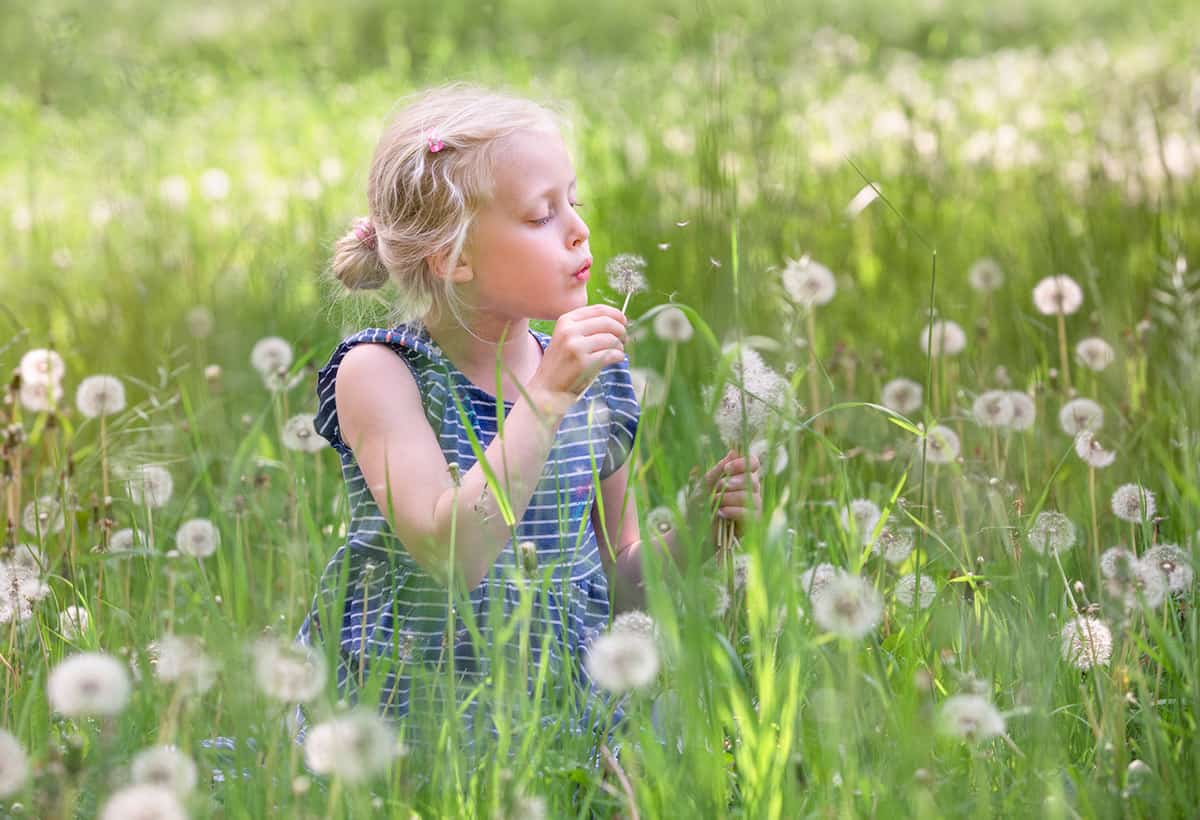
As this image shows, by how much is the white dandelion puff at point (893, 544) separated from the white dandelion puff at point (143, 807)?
1043mm

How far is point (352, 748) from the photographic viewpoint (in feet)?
4.03

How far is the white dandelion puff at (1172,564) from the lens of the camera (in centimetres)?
175

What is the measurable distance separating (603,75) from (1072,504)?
21.9ft

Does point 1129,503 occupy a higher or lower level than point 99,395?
lower

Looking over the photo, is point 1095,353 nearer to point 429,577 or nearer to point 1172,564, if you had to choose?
point 1172,564

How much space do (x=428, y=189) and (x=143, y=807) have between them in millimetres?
1102

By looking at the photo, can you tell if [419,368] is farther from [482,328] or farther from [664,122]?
[664,122]

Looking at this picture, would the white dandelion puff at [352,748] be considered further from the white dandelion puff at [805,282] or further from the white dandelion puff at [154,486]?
the white dandelion puff at [805,282]

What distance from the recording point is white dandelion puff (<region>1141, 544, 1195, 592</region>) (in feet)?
5.75

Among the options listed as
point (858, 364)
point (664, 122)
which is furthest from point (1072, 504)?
point (664, 122)

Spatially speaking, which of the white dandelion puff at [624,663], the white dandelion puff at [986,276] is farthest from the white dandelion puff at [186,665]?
the white dandelion puff at [986,276]

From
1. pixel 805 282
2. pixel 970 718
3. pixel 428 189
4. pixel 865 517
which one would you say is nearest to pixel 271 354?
pixel 428 189

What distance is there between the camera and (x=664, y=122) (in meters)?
4.91

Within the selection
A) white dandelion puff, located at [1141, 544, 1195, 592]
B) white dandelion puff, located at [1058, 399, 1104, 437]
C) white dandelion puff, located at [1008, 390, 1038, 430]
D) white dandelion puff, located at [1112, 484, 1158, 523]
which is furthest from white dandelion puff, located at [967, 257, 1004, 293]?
white dandelion puff, located at [1141, 544, 1195, 592]
